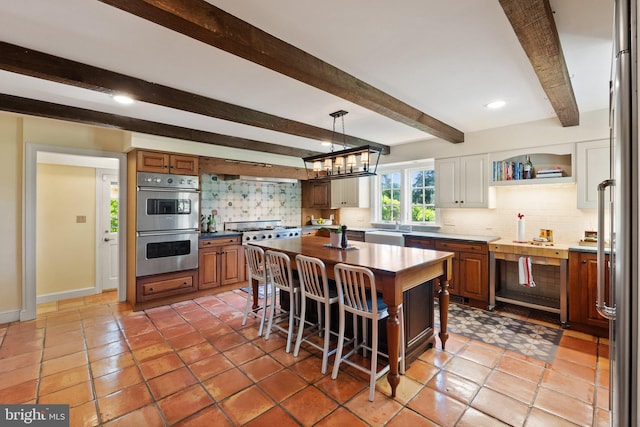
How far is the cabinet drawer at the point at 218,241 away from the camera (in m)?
4.43

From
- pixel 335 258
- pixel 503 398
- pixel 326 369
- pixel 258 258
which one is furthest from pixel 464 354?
pixel 258 258

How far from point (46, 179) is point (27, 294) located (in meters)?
1.60

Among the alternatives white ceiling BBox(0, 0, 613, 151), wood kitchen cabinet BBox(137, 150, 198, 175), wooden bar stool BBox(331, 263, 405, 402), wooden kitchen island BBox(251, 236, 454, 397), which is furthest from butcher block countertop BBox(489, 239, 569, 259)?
wood kitchen cabinet BBox(137, 150, 198, 175)

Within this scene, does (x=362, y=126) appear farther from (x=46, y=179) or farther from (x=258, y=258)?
(x=46, y=179)

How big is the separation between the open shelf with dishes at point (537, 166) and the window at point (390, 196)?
1781 millimetres

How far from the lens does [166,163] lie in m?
4.07

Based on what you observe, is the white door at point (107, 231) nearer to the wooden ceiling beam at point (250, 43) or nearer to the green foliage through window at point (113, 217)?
the green foliage through window at point (113, 217)

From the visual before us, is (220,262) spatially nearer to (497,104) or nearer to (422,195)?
(422,195)

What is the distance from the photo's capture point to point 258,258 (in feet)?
10.8

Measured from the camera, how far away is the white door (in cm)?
457

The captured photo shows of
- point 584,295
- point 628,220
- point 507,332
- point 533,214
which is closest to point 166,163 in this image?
point 628,220

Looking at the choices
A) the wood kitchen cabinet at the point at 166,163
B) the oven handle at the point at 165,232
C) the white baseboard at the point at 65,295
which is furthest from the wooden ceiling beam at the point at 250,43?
the white baseboard at the point at 65,295

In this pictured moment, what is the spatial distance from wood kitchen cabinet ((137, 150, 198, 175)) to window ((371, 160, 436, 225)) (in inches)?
135

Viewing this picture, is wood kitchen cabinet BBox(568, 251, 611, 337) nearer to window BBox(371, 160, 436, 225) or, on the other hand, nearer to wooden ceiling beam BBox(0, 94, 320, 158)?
window BBox(371, 160, 436, 225)
